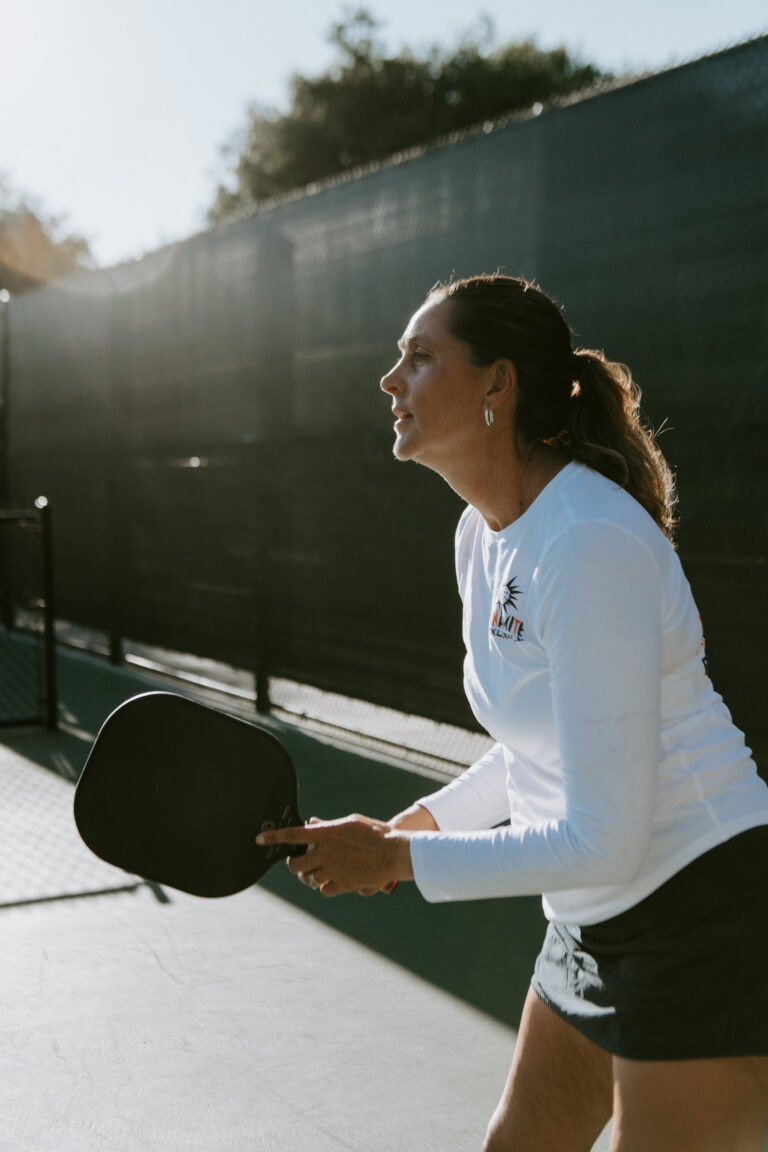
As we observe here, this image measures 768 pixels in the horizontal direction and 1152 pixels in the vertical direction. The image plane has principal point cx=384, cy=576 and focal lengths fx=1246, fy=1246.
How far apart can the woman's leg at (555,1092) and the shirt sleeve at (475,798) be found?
30 centimetres

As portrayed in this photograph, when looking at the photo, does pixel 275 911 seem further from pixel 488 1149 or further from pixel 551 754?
pixel 551 754

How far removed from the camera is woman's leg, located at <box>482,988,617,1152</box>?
5.86 feet

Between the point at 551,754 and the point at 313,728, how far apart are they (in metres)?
5.53

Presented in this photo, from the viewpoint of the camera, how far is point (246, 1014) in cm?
344

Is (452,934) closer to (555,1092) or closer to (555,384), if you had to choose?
(555,1092)

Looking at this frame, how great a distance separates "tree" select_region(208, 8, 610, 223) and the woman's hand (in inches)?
1408

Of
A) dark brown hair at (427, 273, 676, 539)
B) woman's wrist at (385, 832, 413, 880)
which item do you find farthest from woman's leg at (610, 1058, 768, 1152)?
dark brown hair at (427, 273, 676, 539)

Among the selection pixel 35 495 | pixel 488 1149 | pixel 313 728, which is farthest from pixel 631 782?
pixel 35 495

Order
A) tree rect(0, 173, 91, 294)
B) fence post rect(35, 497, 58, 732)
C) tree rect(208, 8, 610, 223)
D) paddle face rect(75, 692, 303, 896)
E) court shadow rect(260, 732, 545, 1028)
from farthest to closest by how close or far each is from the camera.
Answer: tree rect(0, 173, 91, 294) → tree rect(208, 8, 610, 223) → fence post rect(35, 497, 58, 732) → court shadow rect(260, 732, 545, 1028) → paddle face rect(75, 692, 303, 896)

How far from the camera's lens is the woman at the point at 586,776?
148 cm

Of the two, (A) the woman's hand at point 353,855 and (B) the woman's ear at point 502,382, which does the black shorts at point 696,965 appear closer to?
(A) the woman's hand at point 353,855

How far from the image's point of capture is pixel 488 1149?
1877 millimetres

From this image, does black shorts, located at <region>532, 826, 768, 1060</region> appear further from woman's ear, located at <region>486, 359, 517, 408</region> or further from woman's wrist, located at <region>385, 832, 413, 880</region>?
woman's ear, located at <region>486, 359, 517, 408</region>

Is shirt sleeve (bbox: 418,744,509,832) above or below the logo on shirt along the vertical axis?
below
